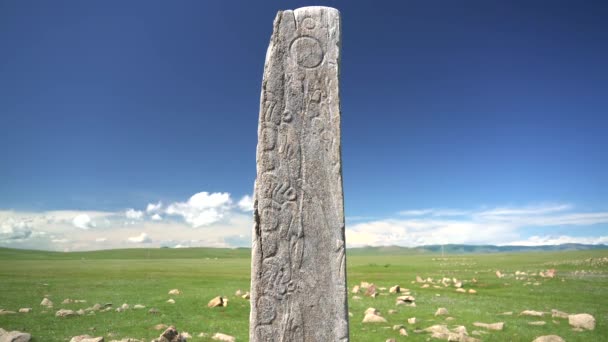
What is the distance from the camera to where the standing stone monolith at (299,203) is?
6.91 metres

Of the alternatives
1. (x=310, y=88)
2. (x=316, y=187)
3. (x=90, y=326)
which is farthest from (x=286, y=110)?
(x=90, y=326)

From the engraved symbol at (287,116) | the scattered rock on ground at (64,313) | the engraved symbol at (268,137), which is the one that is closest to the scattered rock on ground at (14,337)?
the scattered rock on ground at (64,313)

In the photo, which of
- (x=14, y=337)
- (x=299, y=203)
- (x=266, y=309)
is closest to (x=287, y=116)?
(x=299, y=203)

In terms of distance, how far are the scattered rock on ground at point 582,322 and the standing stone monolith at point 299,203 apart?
11106 mm

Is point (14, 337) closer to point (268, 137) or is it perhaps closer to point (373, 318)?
point (268, 137)

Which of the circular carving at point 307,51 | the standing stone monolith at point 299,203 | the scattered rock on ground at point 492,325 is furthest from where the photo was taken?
the scattered rock on ground at point 492,325

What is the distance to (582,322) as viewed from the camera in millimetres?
13719

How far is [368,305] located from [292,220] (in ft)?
44.1

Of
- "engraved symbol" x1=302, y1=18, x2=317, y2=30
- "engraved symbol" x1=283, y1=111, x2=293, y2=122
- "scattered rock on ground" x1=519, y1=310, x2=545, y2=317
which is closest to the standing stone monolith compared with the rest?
"engraved symbol" x1=283, y1=111, x2=293, y2=122

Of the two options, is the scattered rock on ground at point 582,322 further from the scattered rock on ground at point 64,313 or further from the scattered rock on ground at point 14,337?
the scattered rock on ground at point 64,313

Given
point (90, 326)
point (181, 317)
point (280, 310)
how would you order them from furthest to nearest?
1. point (181, 317)
2. point (90, 326)
3. point (280, 310)

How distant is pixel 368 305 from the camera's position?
18953mm

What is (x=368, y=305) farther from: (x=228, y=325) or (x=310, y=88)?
(x=310, y=88)

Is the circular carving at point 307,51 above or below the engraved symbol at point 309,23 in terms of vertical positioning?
below
